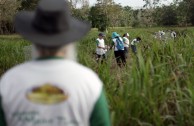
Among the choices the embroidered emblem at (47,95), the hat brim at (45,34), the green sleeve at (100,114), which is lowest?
the green sleeve at (100,114)

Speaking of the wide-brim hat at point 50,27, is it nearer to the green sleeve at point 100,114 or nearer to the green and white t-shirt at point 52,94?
the green and white t-shirt at point 52,94

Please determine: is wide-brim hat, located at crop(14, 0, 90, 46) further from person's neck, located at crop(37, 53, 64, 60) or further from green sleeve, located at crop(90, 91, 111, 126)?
green sleeve, located at crop(90, 91, 111, 126)

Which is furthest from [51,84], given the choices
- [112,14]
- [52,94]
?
[112,14]

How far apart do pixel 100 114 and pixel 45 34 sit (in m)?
0.42

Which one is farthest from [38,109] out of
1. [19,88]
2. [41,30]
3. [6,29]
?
[6,29]

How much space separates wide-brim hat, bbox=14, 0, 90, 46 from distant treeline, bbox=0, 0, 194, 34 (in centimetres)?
3009

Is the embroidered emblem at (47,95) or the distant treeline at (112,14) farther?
the distant treeline at (112,14)

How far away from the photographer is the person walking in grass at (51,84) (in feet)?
5.95

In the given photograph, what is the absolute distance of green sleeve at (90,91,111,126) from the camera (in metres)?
1.87

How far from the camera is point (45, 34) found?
1827 millimetres

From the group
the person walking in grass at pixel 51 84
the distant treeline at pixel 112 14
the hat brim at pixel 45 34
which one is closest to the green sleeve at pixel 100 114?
the person walking in grass at pixel 51 84

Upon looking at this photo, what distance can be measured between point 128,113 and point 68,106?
1.54 m

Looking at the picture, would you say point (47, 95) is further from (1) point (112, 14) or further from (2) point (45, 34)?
(1) point (112, 14)

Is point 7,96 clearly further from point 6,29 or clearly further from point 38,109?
point 6,29
